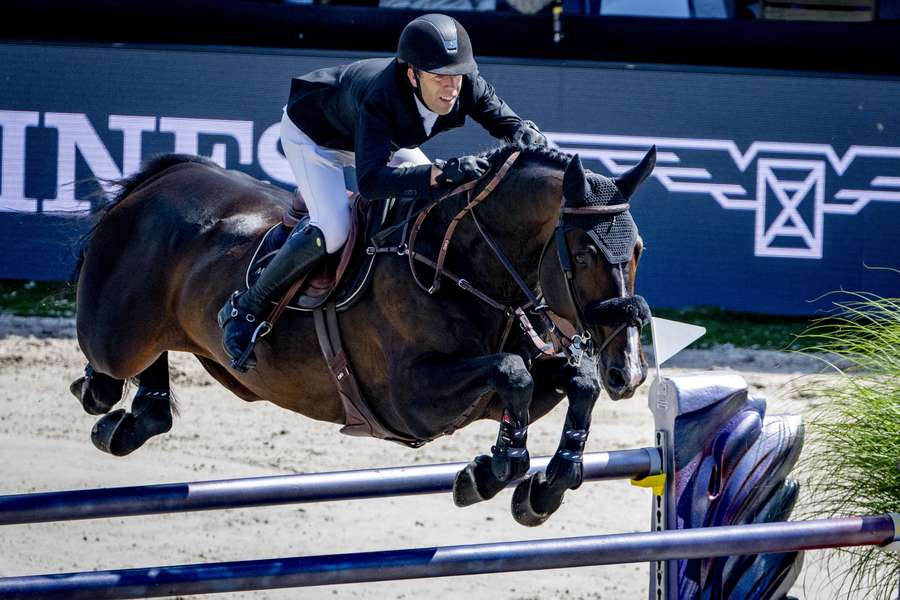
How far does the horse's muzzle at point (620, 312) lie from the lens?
11.1 ft

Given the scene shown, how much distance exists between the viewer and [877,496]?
366 centimetres

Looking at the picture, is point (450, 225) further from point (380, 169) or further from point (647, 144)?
point (647, 144)

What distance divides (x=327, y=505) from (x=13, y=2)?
445 centimetres

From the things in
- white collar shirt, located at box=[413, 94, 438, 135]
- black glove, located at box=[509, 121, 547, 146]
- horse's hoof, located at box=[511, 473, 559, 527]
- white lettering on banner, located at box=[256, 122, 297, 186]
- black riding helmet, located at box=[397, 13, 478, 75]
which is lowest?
horse's hoof, located at box=[511, 473, 559, 527]

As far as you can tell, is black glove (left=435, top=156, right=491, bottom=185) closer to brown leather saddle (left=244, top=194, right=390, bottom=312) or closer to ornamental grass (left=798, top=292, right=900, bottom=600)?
brown leather saddle (left=244, top=194, right=390, bottom=312)

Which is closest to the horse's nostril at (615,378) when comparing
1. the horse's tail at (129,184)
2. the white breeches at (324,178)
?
the white breeches at (324,178)

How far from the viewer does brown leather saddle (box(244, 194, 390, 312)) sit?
13.4 ft

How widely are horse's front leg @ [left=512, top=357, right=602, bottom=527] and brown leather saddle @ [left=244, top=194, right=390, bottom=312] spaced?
787mm

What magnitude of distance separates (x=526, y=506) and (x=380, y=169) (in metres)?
1.09

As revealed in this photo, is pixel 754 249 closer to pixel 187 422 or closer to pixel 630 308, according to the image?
pixel 187 422

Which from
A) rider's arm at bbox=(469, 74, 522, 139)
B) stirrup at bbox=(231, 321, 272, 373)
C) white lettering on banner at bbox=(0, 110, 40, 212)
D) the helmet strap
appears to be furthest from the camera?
white lettering on banner at bbox=(0, 110, 40, 212)

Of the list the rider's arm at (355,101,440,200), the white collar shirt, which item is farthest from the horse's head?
the white collar shirt

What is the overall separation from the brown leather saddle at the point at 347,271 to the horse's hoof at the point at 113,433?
104 cm

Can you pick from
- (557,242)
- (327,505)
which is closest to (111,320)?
(327,505)
